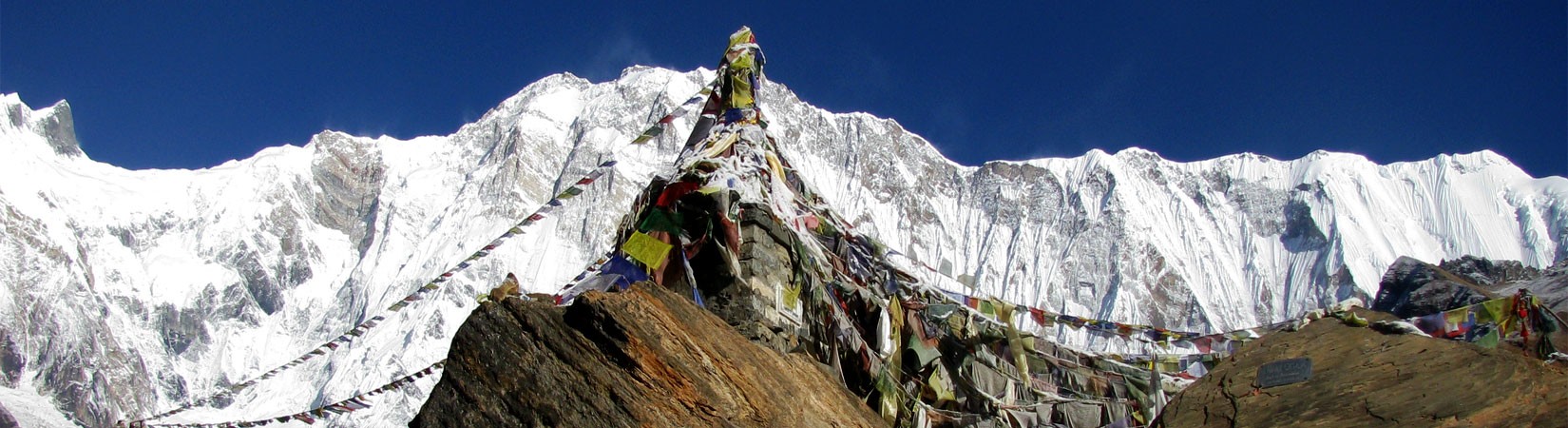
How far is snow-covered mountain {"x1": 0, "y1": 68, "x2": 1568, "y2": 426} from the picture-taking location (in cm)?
11038

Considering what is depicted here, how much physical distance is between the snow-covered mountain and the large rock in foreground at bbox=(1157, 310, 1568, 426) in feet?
278

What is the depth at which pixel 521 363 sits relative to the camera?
7.64m

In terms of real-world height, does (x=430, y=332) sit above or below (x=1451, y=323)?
above

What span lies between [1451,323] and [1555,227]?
107 m

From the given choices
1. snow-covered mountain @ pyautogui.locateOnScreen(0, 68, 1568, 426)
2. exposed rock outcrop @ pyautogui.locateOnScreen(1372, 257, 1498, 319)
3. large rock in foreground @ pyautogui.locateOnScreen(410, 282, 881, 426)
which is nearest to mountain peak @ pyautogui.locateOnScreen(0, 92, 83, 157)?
snow-covered mountain @ pyautogui.locateOnScreen(0, 68, 1568, 426)

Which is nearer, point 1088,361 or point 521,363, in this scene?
point 521,363

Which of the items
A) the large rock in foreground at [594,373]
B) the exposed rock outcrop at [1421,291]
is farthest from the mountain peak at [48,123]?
the large rock in foreground at [594,373]

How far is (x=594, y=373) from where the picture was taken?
7.62 m

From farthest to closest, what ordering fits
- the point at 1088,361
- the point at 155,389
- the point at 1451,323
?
the point at 155,389 → the point at 1088,361 → the point at 1451,323

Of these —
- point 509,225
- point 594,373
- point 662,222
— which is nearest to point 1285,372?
point 662,222

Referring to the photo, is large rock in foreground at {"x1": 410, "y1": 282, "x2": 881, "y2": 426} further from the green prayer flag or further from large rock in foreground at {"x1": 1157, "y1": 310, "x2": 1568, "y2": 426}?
large rock in foreground at {"x1": 1157, "y1": 310, "x2": 1568, "y2": 426}

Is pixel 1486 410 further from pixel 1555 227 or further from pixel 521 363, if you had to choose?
pixel 1555 227

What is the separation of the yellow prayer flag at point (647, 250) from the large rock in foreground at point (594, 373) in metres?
2.34

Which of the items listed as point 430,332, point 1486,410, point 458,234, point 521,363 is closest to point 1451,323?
point 1486,410
